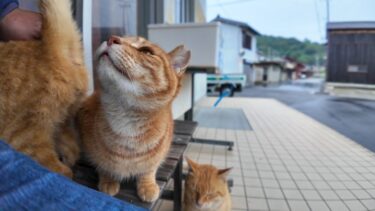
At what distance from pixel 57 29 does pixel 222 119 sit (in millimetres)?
5434

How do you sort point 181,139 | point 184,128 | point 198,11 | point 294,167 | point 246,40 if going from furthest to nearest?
point 246,40, point 198,11, point 294,167, point 184,128, point 181,139

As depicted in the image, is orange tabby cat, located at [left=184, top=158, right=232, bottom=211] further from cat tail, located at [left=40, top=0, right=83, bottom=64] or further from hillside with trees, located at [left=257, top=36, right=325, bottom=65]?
hillside with trees, located at [left=257, top=36, right=325, bottom=65]

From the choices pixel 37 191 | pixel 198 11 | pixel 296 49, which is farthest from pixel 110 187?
pixel 296 49

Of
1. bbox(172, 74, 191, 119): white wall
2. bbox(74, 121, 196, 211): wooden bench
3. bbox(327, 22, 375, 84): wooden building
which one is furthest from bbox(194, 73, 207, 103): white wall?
bbox(327, 22, 375, 84): wooden building

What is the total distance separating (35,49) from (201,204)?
4.19 ft

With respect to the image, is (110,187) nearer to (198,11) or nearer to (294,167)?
(294,167)

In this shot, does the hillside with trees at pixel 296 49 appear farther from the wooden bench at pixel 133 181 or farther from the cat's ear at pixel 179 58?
the cat's ear at pixel 179 58

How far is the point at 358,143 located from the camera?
4520mm

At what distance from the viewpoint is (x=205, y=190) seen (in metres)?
1.83

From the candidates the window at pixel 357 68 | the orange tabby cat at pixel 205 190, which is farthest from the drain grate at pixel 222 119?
the window at pixel 357 68

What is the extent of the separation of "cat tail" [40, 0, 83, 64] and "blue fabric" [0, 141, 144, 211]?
37 centimetres

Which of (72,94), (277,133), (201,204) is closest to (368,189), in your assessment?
(201,204)

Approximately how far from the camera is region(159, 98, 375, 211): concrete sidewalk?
97.3 inches

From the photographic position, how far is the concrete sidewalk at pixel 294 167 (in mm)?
2471
